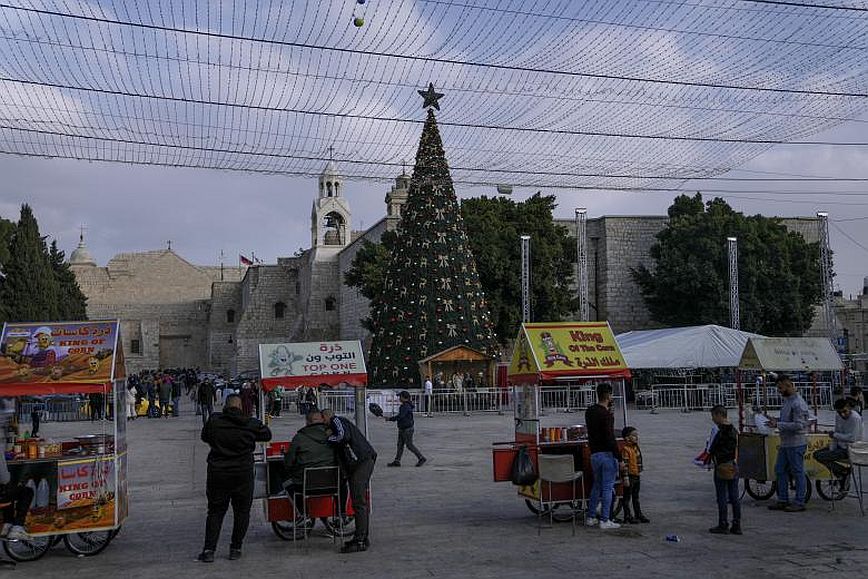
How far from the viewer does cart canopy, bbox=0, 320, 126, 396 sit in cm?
805

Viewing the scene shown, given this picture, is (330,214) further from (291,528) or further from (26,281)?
(291,528)

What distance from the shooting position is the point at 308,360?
10.7 metres

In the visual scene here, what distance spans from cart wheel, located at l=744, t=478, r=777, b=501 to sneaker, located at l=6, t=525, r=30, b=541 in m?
8.15

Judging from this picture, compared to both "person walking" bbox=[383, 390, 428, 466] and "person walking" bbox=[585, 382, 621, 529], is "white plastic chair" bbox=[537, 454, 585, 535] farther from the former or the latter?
"person walking" bbox=[383, 390, 428, 466]

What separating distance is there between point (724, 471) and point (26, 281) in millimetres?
40692

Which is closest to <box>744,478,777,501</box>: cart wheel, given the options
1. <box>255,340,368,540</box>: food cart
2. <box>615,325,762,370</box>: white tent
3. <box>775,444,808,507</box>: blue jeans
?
<box>775,444,808,507</box>: blue jeans

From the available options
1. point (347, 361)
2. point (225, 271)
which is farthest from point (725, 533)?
point (225, 271)

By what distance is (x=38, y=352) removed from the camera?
8.30 m

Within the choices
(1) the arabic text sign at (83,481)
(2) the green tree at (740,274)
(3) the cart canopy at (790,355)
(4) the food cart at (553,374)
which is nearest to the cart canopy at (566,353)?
(4) the food cart at (553,374)

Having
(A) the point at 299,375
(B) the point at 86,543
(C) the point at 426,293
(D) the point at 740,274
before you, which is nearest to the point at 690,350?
(C) the point at 426,293

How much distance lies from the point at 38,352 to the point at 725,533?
6.99 metres

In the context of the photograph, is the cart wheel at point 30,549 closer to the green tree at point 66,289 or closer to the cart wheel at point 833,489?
the cart wheel at point 833,489

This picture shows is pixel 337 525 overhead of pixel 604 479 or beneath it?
beneath

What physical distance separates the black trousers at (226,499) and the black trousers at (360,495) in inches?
37.5
